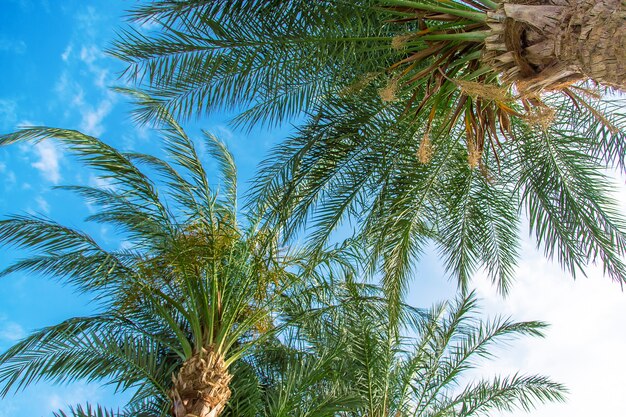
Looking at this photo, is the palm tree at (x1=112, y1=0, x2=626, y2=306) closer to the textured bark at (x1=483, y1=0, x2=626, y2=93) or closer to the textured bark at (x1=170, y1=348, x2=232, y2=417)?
the textured bark at (x1=483, y1=0, x2=626, y2=93)

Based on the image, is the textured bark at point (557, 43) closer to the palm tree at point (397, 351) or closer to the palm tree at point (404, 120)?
the palm tree at point (404, 120)

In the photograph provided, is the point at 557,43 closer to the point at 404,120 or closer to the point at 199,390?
the point at 404,120

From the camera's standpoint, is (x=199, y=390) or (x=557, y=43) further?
(x=199, y=390)

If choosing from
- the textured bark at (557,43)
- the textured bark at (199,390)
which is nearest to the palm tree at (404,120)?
the textured bark at (557,43)

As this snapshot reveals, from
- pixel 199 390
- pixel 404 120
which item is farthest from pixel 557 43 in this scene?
pixel 199 390

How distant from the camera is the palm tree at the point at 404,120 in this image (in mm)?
5152

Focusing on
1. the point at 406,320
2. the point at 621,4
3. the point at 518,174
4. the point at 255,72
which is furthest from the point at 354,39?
the point at 406,320

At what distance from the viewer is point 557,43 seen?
12.2ft

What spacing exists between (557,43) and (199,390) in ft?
15.2

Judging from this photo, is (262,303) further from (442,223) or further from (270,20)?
(270,20)

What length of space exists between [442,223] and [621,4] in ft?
14.4

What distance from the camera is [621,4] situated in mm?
3359

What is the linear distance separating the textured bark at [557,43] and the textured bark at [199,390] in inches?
166

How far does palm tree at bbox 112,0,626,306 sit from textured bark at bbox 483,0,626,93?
0.04 meters
